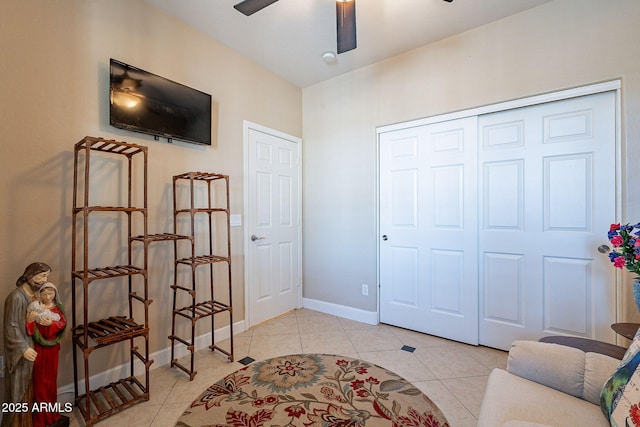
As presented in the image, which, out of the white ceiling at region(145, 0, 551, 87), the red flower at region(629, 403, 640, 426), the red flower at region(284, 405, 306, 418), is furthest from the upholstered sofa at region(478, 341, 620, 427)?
the white ceiling at region(145, 0, 551, 87)

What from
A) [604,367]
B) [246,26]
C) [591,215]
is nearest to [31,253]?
[246,26]

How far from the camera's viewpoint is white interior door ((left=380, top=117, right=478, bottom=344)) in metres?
2.52

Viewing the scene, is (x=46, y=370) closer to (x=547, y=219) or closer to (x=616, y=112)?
(x=547, y=219)

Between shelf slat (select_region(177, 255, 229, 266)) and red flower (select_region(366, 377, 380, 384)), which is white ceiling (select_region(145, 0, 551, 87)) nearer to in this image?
shelf slat (select_region(177, 255, 229, 266))

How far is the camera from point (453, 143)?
2.59m

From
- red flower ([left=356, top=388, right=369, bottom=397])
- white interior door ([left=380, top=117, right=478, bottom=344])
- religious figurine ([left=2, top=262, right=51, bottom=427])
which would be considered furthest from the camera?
white interior door ([left=380, top=117, right=478, bottom=344])

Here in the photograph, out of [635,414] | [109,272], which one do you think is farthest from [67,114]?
[635,414]

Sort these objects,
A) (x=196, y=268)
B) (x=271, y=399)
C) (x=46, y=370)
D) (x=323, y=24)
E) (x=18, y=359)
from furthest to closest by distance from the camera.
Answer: (x=196, y=268) → (x=323, y=24) → (x=271, y=399) → (x=46, y=370) → (x=18, y=359)

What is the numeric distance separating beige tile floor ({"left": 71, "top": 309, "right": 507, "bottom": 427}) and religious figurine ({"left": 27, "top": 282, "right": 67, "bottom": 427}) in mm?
206

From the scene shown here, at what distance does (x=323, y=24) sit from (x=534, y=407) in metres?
2.77

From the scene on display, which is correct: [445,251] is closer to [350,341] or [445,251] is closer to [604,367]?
[350,341]

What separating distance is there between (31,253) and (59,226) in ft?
0.64

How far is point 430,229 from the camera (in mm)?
2721

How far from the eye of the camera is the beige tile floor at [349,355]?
169 cm
